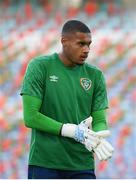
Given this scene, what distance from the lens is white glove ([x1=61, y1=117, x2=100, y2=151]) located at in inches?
170

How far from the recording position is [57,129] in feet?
14.2

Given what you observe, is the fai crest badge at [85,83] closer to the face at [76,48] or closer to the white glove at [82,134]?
the face at [76,48]

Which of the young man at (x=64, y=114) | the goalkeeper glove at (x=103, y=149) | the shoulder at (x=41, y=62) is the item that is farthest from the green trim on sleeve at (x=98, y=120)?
the shoulder at (x=41, y=62)

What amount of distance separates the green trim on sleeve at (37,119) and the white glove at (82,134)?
5cm

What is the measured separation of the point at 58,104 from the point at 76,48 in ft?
1.16

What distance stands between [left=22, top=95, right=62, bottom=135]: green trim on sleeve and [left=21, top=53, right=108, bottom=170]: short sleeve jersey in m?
0.04

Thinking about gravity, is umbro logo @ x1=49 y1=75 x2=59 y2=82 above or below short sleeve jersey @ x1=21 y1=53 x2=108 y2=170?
above

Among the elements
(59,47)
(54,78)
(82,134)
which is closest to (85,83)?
(54,78)

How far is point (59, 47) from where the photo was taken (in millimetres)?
10109

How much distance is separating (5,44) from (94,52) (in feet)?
3.94

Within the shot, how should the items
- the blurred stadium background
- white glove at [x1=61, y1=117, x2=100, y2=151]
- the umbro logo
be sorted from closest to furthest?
white glove at [x1=61, y1=117, x2=100, y2=151], the umbro logo, the blurred stadium background

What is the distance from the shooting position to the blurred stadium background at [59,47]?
891 centimetres

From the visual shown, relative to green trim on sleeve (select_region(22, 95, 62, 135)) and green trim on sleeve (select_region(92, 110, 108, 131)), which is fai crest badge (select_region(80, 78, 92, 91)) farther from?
green trim on sleeve (select_region(22, 95, 62, 135))

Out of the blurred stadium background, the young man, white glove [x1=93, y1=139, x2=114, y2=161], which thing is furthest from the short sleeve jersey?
the blurred stadium background
